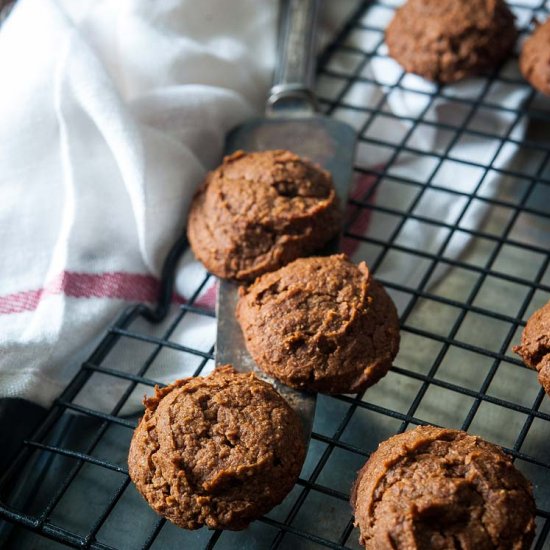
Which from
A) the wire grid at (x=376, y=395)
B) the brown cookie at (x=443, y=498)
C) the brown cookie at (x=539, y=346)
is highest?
the brown cookie at (x=443, y=498)

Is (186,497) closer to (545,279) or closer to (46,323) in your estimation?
(46,323)

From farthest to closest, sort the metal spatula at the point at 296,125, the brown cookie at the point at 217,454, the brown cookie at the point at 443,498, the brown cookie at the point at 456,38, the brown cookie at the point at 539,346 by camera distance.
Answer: the brown cookie at the point at 456,38, the metal spatula at the point at 296,125, the brown cookie at the point at 539,346, the brown cookie at the point at 217,454, the brown cookie at the point at 443,498

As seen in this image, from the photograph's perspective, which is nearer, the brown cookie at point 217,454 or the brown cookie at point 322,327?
the brown cookie at point 217,454

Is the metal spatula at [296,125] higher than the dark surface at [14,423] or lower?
higher

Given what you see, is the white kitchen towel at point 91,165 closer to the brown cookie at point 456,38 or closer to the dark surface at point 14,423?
the dark surface at point 14,423

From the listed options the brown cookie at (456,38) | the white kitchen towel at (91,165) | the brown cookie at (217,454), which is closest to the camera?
the brown cookie at (217,454)

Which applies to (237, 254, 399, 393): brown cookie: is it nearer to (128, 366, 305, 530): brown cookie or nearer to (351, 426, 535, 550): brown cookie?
(128, 366, 305, 530): brown cookie

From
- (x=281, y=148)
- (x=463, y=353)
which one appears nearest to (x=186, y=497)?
(x=463, y=353)

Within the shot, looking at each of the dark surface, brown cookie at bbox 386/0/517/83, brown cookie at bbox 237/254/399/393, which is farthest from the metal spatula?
the dark surface

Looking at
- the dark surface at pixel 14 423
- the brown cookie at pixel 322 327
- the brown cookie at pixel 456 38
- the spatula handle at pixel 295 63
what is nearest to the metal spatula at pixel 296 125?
the spatula handle at pixel 295 63
